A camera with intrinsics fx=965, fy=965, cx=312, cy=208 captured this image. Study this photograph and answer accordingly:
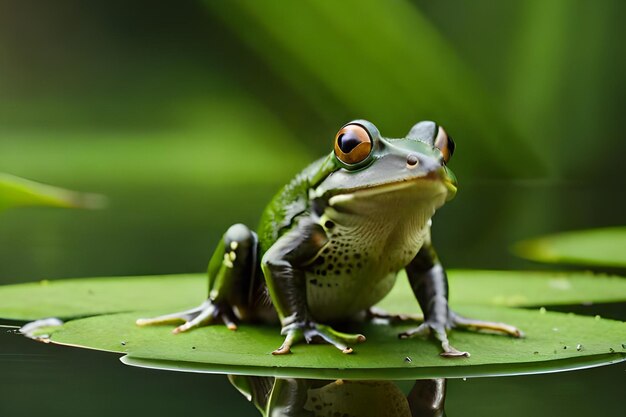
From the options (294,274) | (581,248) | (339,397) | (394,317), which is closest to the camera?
(339,397)

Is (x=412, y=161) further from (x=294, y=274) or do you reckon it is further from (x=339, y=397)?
(x=339, y=397)

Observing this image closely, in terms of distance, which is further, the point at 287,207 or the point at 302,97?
the point at 302,97

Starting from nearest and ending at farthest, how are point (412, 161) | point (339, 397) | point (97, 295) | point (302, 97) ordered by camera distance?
point (339, 397), point (412, 161), point (97, 295), point (302, 97)

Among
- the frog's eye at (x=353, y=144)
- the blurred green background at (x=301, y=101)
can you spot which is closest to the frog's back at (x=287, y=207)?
the frog's eye at (x=353, y=144)

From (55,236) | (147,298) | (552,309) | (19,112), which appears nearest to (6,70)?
(19,112)

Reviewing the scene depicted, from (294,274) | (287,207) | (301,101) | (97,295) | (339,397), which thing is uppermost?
(301,101)

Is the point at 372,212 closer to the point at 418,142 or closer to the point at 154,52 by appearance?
the point at 418,142

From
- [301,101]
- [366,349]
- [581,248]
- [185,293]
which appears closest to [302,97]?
[301,101]

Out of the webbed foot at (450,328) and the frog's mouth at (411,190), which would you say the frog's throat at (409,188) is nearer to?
the frog's mouth at (411,190)
